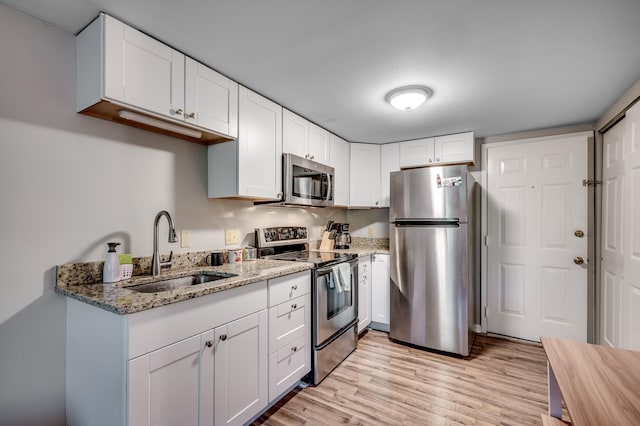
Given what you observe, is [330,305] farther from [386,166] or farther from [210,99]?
→ [386,166]

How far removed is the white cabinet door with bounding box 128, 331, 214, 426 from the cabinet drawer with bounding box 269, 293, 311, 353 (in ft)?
1.50

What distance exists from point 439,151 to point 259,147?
2023mm

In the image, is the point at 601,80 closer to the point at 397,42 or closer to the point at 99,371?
the point at 397,42

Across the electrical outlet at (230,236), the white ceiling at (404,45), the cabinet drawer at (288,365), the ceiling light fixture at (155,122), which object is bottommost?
the cabinet drawer at (288,365)

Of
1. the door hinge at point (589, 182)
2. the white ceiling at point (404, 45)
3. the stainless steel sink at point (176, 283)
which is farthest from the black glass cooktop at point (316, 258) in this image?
the door hinge at point (589, 182)

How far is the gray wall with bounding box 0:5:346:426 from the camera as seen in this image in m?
1.31

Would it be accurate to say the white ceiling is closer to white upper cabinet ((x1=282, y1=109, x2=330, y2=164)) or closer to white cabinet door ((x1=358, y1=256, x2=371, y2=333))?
white upper cabinet ((x1=282, y1=109, x2=330, y2=164))

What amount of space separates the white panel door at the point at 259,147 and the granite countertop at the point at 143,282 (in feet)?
1.84

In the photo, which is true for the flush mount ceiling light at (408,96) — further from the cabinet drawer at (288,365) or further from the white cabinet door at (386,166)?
the cabinet drawer at (288,365)

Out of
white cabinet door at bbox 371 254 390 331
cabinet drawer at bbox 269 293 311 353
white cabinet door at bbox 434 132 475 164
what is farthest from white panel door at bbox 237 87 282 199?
white cabinet door at bbox 434 132 475 164

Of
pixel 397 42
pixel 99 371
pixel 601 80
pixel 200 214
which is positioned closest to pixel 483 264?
pixel 601 80

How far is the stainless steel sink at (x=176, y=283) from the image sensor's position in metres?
1.60

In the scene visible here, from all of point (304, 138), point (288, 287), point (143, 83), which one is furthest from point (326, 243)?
point (143, 83)

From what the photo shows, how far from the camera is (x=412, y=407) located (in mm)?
1935
